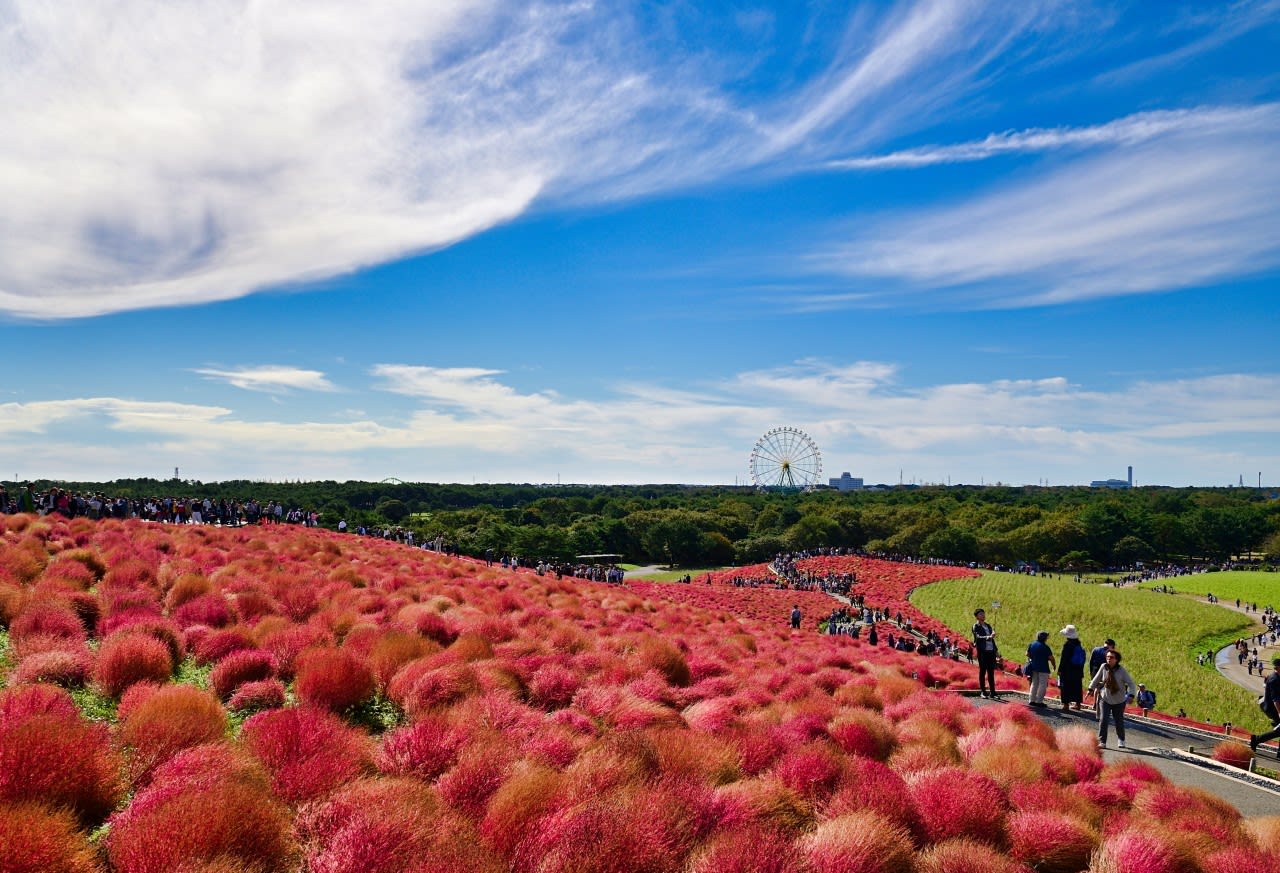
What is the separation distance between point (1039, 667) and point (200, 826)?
16.0m

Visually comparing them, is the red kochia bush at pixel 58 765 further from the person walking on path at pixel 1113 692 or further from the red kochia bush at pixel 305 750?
the person walking on path at pixel 1113 692

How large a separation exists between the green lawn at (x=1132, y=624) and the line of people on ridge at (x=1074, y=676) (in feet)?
83.4

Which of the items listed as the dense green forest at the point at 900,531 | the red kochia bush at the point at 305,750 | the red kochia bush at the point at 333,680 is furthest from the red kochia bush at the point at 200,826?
the dense green forest at the point at 900,531

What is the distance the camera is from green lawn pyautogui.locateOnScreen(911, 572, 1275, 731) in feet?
122

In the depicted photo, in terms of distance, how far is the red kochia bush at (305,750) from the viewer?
5555 mm

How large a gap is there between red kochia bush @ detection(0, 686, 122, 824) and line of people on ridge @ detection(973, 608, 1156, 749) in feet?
46.0

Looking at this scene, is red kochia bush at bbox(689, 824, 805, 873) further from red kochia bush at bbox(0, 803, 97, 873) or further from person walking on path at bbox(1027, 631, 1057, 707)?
person walking on path at bbox(1027, 631, 1057, 707)

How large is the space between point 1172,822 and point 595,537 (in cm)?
10120

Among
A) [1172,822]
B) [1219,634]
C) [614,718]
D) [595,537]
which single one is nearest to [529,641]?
[614,718]

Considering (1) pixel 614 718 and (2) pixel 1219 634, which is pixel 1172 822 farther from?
(2) pixel 1219 634

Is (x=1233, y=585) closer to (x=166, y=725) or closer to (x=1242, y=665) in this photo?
(x=1242, y=665)

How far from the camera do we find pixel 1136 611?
58.2 metres

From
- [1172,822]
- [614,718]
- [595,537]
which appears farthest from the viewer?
[595,537]

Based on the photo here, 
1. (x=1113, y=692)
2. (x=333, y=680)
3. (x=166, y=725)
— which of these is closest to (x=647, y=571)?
(x=1113, y=692)
